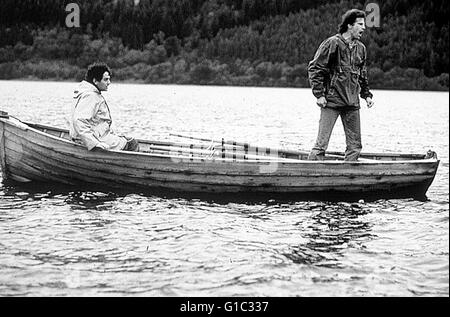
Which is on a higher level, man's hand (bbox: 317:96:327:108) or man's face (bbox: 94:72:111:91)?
man's face (bbox: 94:72:111:91)

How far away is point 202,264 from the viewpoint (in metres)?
7.52


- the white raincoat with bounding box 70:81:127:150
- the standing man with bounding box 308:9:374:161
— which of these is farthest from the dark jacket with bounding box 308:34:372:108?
the white raincoat with bounding box 70:81:127:150

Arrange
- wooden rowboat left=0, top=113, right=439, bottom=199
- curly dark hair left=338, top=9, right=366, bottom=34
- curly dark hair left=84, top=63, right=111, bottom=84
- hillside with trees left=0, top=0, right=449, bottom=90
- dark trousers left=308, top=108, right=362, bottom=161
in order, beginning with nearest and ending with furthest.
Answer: curly dark hair left=338, top=9, right=366, bottom=34
dark trousers left=308, top=108, right=362, bottom=161
wooden rowboat left=0, top=113, right=439, bottom=199
curly dark hair left=84, top=63, right=111, bottom=84
hillside with trees left=0, top=0, right=449, bottom=90

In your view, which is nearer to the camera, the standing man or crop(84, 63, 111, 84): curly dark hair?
the standing man

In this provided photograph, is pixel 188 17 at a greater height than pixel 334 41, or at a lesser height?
greater

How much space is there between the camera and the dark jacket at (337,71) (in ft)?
33.4

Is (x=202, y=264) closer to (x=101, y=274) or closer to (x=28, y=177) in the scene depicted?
(x=101, y=274)

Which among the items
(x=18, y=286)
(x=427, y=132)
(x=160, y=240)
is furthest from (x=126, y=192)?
(x=427, y=132)

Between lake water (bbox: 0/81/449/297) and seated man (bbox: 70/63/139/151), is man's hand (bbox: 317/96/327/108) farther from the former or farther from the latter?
seated man (bbox: 70/63/139/151)

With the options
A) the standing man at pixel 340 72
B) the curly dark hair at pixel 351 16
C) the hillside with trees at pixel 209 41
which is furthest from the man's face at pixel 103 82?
the hillside with trees at pixel 209 41

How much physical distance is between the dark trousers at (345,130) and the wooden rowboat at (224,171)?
0.32 m

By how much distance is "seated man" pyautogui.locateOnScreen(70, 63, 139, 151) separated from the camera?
1103 cm

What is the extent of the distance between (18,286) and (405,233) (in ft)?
18.4

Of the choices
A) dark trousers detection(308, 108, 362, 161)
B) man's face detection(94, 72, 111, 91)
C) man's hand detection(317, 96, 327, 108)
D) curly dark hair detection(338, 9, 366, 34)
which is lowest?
dark trousers detection(308, 108, 362, 161)
